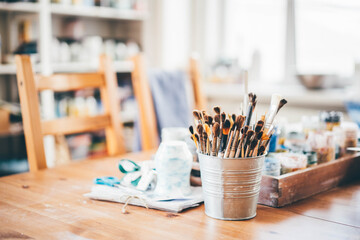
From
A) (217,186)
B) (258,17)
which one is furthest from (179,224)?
(258,17)

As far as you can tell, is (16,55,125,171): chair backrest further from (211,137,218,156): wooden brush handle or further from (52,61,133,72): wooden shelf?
(52,61,133,72): wooden shelf

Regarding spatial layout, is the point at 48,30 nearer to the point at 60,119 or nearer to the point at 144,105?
the point at 144,105

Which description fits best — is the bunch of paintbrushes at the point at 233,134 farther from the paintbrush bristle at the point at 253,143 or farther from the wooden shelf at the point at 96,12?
the wooden shelf at the point at 96,12

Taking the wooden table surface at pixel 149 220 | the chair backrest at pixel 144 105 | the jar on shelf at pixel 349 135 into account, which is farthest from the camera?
the chair backrest at pixel 144 105

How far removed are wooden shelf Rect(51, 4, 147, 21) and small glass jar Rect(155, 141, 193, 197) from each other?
2214 mm

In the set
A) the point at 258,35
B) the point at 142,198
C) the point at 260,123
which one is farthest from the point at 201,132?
the point at 258,35

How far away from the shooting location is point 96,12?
3127mm

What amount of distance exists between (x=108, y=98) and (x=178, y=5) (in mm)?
2052

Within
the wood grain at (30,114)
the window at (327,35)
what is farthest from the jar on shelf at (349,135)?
the window at (327,35)

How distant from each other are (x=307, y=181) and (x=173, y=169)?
0.32 meters

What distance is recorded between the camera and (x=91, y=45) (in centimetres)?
317

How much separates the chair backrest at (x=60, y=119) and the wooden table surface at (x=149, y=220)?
0.30m

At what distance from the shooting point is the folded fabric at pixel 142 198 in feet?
3.00

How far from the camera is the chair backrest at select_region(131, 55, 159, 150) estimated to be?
1896 millimetres
